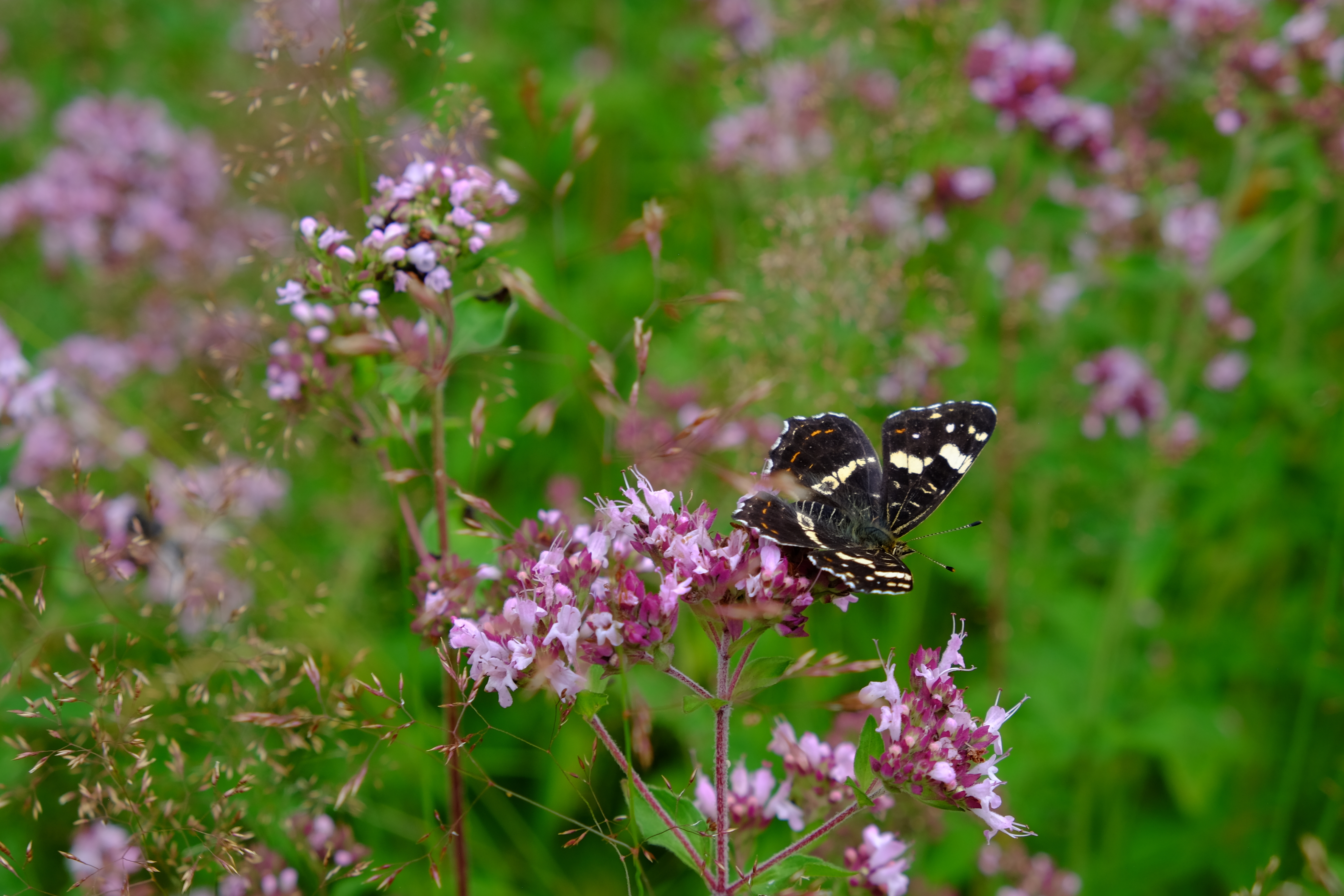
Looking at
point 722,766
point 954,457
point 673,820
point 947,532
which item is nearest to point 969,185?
point 954,457

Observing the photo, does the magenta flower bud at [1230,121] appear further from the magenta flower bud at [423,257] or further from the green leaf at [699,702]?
the green leaf at [699,702]

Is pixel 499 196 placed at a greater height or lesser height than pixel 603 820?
greater

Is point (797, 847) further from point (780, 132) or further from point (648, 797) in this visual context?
point (780, 132)

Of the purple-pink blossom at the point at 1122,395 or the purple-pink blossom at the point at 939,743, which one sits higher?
the purple-pink blossom at the point at 939,743

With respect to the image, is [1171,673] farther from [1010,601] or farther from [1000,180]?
[1000,180]

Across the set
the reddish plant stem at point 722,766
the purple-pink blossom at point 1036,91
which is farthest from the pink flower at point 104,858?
the purple-pink blossom at point 1036,91

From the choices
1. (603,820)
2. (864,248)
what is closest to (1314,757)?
(864,248)
